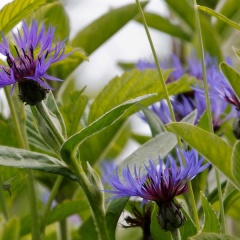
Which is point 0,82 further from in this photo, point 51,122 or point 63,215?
point 63,215

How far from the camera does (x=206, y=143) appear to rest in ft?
2.26

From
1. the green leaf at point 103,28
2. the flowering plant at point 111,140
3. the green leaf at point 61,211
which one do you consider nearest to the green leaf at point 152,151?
the flowering plant at point 111,140

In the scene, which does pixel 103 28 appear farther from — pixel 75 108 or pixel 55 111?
pixel 55 111

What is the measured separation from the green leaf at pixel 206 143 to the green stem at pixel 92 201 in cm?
12

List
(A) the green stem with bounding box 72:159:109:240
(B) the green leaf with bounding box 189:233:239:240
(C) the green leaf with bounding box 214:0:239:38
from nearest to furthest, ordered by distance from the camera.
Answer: (B) the green leaf with bounding box 189:233:239:240
(A) the green stem with bounding box 72:159:109:240
(C) the green leaf with bounding box 214:0:239:38

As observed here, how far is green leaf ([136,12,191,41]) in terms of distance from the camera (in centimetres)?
159

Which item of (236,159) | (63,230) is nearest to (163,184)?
(236,159)

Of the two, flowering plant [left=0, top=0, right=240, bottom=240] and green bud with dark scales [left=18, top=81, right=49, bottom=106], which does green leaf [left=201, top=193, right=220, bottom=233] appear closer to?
flowering plant [left=0, top=0, right=240, bottom=240]

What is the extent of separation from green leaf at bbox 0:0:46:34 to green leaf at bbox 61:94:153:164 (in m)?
0.18

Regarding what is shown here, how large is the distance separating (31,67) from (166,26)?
83 cm

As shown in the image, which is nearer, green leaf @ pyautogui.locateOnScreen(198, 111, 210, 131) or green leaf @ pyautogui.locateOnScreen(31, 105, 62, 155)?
green leaf @ pyautogui.locateOnScreen(31, 105, 62, 155)

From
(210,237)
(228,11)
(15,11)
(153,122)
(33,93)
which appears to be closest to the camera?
(210,237)

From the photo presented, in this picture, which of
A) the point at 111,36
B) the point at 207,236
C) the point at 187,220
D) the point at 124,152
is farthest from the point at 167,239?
the point at 124,152

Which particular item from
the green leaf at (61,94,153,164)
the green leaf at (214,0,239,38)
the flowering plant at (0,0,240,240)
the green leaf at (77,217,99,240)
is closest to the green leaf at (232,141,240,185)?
the flowering plant at (0,0,240,240)
